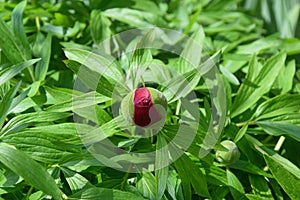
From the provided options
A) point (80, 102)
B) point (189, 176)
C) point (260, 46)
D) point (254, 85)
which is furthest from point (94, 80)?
point (260, 46)

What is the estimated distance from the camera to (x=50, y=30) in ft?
2.53

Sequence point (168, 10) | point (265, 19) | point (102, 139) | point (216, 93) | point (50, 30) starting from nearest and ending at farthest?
point (102, 139), point (216, 93), point (50, 30), point (168, 10), point (265, 19)

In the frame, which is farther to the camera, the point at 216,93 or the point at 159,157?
the point at 216,93

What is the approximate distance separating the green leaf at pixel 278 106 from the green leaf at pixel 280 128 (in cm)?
1

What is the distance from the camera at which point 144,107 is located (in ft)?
1.57

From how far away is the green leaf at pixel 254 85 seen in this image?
650 mm

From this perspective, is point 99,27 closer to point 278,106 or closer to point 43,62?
point 43,62

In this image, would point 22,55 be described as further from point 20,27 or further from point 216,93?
point 216,93

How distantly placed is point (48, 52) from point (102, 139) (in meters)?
0.22

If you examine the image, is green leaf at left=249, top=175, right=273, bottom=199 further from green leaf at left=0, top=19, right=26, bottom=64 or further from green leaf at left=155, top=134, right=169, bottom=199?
green leaf at left=0, top=19, right=26, bottom=64

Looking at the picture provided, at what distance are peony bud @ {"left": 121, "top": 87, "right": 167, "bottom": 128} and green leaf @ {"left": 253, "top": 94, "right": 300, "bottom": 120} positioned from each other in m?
0.18

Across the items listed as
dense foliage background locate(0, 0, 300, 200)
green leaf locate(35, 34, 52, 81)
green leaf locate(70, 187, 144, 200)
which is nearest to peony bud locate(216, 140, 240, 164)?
dense foliage background locate(0, 0, 300, 200)

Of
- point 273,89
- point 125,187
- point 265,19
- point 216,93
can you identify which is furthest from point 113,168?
point 265,19

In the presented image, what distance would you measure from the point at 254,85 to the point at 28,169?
0.33m
